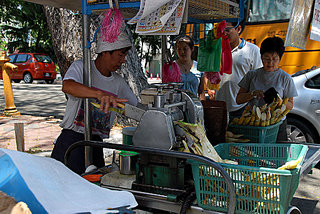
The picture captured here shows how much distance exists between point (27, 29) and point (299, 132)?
23.2 metres

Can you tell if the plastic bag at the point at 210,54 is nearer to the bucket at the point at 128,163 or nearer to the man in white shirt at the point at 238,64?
the man in white shirt at the point at 238,64

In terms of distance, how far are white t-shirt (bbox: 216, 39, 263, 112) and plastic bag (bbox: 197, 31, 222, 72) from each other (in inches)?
42.1

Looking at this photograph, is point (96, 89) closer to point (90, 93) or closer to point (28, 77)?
point (90, 93)

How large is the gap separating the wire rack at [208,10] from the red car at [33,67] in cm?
1842

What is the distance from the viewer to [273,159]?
231 cm

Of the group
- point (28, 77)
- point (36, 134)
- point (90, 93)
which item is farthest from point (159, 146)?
point (28, 77)

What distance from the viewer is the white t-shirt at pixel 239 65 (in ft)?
13.4

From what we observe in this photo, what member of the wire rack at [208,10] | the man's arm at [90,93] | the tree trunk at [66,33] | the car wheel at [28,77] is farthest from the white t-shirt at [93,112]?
the car wheel at [28,77]

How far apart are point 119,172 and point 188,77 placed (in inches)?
89.4

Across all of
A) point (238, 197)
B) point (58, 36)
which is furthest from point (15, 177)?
point (58, 36)

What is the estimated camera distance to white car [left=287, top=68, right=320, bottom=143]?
5.13 metres

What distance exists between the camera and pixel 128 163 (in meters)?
1.91

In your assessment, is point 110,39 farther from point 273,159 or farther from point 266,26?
point 266,26

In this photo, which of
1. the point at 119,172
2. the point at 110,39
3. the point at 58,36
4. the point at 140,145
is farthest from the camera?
the point at 58,36
